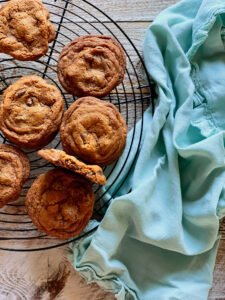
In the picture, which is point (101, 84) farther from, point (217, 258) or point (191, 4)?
point (217, 258)

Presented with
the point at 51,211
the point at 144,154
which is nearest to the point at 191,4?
the point at 144,154

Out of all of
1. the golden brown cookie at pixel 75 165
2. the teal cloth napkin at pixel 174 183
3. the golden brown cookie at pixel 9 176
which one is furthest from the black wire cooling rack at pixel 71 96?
the golden brown cookie at pixel 75 165

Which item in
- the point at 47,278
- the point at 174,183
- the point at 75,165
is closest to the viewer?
the point at 75,165

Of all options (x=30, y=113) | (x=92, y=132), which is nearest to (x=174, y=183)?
(x=92, y=132)

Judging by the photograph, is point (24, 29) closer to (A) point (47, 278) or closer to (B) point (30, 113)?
(B) point (30, 113)

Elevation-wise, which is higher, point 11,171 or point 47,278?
point 11,171
